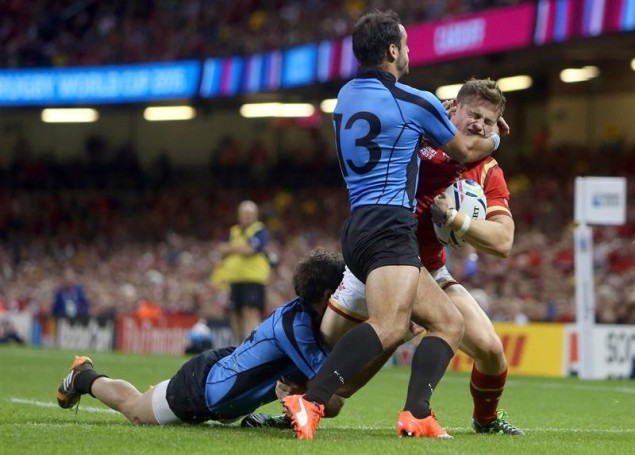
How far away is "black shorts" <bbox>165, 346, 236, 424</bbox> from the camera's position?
675 centimetres

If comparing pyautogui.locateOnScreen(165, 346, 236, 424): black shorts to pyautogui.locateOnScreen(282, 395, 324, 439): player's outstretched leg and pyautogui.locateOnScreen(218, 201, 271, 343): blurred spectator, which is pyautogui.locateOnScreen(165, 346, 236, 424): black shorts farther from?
pyautogui.locateOnScreen(218, 201, 271, 343): blurred spectator

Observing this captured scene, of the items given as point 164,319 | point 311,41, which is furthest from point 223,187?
point 164,319

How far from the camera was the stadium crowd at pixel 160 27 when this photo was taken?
2706 cm

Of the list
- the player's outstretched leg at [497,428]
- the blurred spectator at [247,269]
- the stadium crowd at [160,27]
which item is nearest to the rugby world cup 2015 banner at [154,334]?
the blurred spectator at [247,269]

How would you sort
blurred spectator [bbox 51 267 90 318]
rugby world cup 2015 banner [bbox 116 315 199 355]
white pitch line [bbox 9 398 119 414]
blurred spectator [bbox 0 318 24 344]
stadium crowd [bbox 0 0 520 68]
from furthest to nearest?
stadium crowd [bbox 0 0 520 68] → blurred spectator [bbox 51 267 90 318] → blurred spectator [bbox 0 318 24 344] → rugby world cup 2015 banner [bbox 116 315 199 355] → white pitch line [bbox 9 398 119 414]

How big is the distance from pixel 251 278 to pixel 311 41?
421 inches

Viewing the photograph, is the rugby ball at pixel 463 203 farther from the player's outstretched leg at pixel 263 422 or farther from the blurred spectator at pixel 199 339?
the blurred spectator at pixel 199 339

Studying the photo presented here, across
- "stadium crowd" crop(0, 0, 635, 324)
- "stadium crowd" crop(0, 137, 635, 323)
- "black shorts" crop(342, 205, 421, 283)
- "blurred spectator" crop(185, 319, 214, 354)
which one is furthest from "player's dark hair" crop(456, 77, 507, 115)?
"blurred spectator" crop(185, 319, 214, 354)

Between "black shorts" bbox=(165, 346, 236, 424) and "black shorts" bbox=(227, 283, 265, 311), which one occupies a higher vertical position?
"black shorts" bbox=(227, 283, 265, 311)

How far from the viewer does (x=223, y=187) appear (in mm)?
33125

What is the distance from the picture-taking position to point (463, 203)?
6594mm

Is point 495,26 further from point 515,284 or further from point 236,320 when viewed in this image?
point 236,320

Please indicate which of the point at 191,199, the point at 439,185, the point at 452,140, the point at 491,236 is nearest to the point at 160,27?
the point at 191,199

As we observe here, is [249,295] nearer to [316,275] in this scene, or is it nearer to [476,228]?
[316,275]
